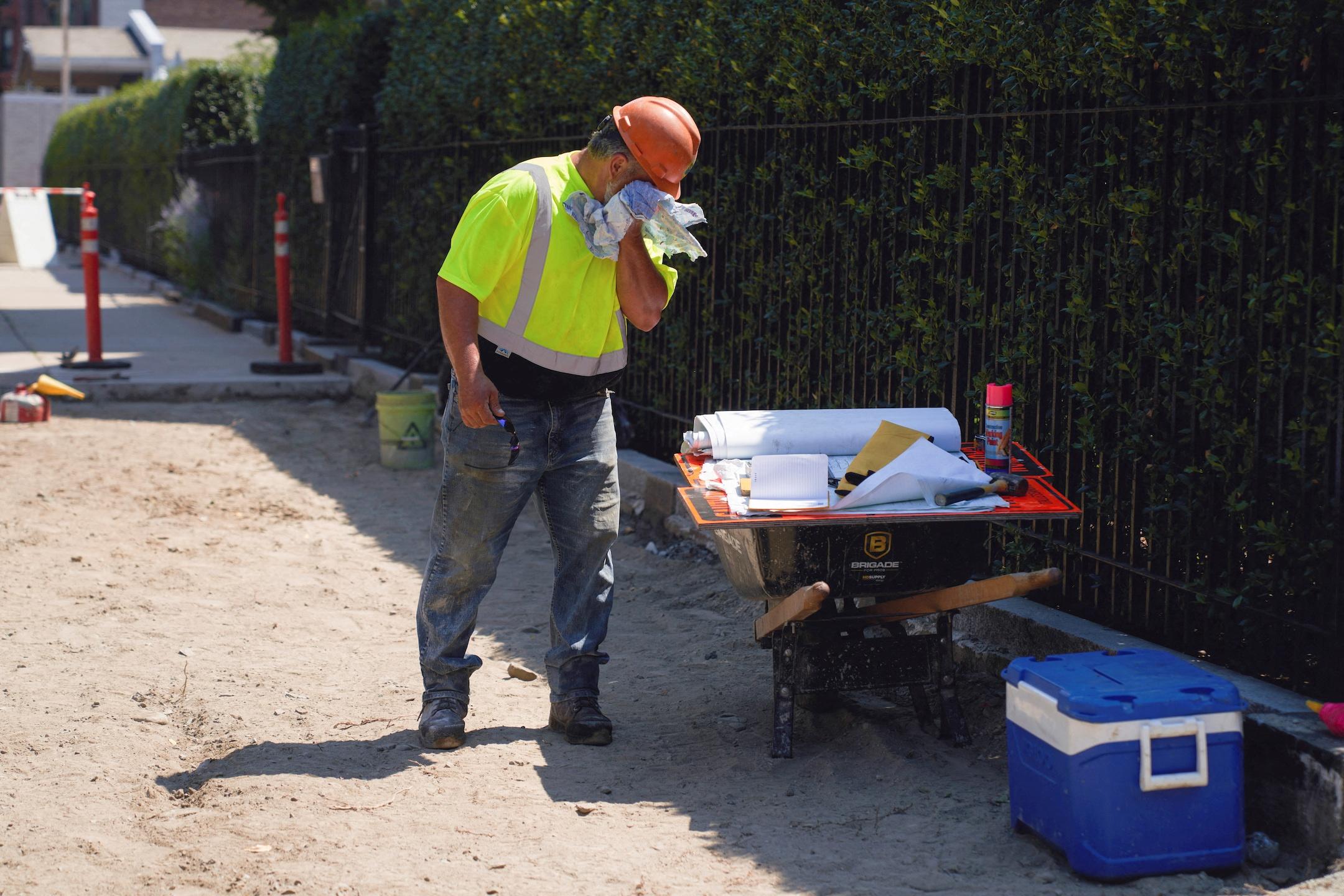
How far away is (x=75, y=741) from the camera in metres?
4.73

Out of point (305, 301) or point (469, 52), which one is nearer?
point (469, 52)

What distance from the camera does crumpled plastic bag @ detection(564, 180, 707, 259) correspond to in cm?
444

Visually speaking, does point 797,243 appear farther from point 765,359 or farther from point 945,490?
point 945,490

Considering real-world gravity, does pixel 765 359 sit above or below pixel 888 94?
below

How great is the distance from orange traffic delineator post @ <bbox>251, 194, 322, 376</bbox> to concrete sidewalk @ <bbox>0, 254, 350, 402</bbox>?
207 mm

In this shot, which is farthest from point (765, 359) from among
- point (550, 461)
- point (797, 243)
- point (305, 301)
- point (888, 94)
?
point (305, 301)

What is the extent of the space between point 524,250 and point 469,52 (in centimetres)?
707

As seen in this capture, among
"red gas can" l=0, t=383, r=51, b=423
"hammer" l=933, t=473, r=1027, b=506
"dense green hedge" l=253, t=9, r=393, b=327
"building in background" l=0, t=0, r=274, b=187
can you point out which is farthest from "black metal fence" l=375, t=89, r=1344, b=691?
"building in background" l=0, t=0, r=274, b=187

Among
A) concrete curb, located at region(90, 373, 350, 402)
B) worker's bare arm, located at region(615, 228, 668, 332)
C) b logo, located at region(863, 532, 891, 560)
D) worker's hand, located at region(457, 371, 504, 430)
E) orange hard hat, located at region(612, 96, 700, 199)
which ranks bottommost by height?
concrete curb, located at region(90, 373, 350, 402)

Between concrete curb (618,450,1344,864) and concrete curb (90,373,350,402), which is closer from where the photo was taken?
concrete curb (618,450,1344,864)

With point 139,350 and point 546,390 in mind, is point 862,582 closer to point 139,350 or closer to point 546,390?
point 546,390

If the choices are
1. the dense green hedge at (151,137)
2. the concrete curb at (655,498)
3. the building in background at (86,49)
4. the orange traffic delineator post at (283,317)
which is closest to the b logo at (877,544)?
the concrete curb at (655,498)

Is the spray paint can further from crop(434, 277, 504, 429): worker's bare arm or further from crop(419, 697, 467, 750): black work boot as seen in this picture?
crop(419, 697, 467, 750): black work boot

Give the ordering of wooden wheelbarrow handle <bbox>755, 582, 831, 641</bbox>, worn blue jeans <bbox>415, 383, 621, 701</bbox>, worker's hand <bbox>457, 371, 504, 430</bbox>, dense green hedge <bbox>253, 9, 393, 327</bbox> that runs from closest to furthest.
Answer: wooden wheelbarrow handle <bbox>755, 582, 831, 641</bbox>, worker's hand <bbox>457, 371, 504, 430</bbox>, worn blue jeans <bbox>415, 383, 621, 701</bbox>, dense green hedge <bbox>253, 9, 393, 327</bbox>
